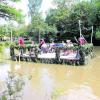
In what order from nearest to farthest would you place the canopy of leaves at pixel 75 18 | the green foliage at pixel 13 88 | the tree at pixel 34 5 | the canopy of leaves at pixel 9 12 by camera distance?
the canopy of leaves at pixel 9 12 < the green foliage at pixel 13 88 < the canopy of leaves at pixel 75 18 < the tree at pixel 34 5

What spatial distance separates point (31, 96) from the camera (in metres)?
8.70

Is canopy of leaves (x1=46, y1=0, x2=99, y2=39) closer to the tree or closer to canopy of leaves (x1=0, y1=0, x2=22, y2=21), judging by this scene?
the tree

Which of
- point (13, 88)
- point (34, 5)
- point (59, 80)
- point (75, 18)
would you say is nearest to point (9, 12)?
point (13, 88)

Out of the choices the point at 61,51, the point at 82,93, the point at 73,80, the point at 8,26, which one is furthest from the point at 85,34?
the point at 8,26

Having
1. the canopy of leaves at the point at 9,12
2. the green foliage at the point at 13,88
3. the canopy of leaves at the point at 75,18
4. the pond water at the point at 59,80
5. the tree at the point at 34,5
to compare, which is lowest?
the pond water at the point at 59,80

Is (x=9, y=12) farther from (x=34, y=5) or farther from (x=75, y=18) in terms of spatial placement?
(x=34, y=5)

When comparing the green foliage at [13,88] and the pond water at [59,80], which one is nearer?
the green foliage at [13,88]

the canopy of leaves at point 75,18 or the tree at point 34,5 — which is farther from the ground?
the tree at point 34,5

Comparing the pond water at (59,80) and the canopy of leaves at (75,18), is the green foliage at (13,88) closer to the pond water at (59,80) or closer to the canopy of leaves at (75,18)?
the pond water at (59,80)

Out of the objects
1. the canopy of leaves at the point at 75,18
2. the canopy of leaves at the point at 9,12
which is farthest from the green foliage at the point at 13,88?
the canopy of leaves at the point at 75,18

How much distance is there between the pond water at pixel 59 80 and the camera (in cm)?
879

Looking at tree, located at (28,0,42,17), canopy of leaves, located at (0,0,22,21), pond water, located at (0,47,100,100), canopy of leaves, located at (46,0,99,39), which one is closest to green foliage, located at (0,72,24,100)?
pond water, located at (0,47,100,100)

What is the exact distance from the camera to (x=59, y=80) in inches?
466

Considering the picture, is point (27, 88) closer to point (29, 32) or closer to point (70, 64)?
point (70, 64)
